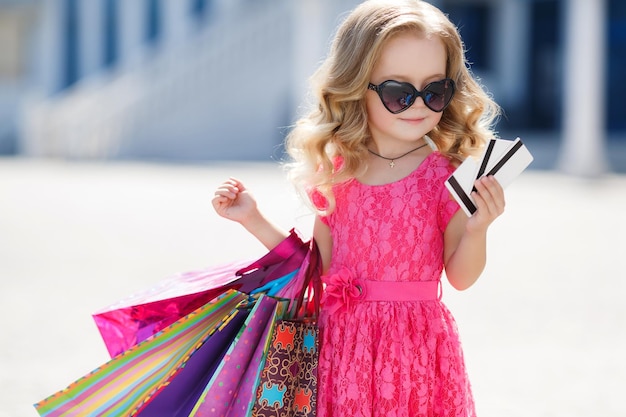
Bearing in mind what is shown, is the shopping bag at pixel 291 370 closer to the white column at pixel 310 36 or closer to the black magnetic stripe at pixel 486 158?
the black magnetic stripe at pixel 486 158

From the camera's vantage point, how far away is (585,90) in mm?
14484

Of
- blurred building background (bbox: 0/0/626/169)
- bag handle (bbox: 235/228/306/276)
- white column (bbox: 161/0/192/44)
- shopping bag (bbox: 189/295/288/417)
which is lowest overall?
shopping bag (bbox: 189/295/288/417)

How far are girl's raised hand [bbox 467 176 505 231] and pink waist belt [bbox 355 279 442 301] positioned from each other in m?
0.27

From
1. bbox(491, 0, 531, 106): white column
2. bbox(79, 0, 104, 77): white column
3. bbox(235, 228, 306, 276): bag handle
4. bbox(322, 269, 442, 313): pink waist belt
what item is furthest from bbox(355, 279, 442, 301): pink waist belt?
bbox(79, 0, 104, 77): white column

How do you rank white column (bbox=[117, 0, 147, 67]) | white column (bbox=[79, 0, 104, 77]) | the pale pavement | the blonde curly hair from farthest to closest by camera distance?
1. white column (bbox=[79, 0, 104, 77])
2. white column (bbox=[117, 0, 147, 67])
3. the pale pavement
4. the blonde curly hair

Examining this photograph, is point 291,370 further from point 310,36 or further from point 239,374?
point 310,36

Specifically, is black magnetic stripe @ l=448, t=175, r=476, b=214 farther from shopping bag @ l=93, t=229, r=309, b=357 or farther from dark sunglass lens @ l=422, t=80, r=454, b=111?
shopping bag @ l=93, t=229, r=309, b=357

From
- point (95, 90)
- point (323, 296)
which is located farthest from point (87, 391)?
point (95, 90)

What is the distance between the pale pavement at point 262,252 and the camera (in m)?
4.06

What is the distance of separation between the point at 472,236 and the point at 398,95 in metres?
0.38

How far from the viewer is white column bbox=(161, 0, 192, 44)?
22.5 metres

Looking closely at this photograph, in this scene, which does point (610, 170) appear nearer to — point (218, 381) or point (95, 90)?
point (95, 90)

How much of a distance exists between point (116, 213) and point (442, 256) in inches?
310

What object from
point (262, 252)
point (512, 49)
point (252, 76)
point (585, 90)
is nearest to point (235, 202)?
point (262, 252)
